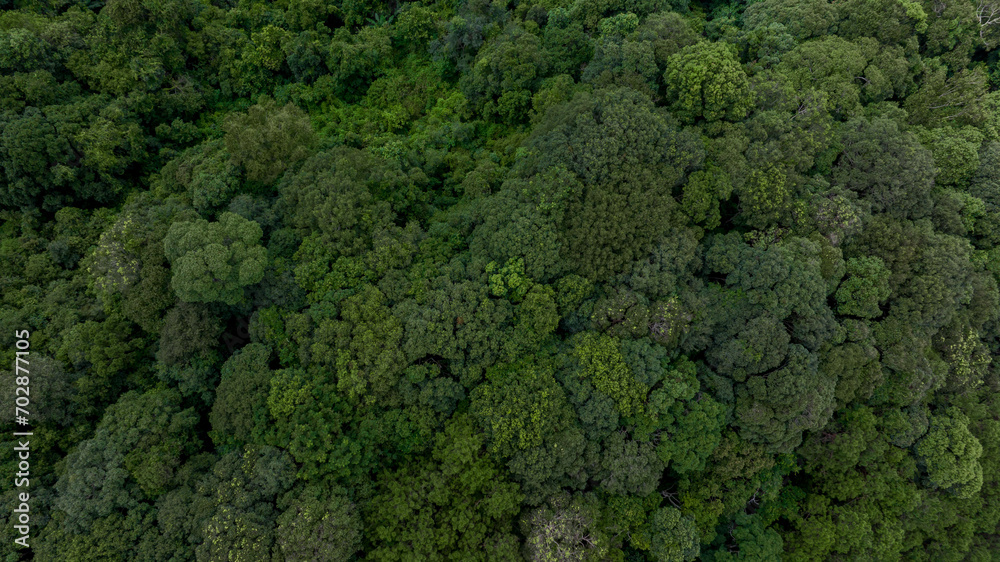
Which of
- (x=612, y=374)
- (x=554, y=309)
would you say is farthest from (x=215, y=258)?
(x=612, y=374)

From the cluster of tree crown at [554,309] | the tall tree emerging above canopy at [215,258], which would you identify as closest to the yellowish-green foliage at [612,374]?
the cluster of tree crown at [554,309]

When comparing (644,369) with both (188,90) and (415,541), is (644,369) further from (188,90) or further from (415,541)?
(188,90)

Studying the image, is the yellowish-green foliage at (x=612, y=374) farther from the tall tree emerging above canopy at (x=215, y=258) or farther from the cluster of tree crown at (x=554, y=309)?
the tall tree emerging above canopy at (x=215, y=258)

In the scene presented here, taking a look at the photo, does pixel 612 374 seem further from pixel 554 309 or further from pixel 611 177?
pixel 611 177

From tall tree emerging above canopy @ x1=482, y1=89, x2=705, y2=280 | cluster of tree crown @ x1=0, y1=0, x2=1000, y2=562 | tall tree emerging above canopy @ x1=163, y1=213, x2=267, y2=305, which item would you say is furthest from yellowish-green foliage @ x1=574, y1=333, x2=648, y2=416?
tall tree emerging above canopy @ x1=163, y1=213, x2=267, y2=305

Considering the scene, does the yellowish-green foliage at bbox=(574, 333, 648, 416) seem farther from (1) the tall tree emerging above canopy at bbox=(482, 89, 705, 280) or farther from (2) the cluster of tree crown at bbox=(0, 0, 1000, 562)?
(1) the tall tree emerging above canopy at bbox=(482, 89, 705, 280)

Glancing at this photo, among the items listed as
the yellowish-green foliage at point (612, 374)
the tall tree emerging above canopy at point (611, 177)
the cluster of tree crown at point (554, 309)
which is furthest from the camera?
the tall tree emerging above canopy at point (611, 177)

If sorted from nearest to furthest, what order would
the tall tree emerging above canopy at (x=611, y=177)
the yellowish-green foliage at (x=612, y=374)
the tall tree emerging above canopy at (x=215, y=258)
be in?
the tall tree emerging above canopy at (x=215, y=258) < the yellowish-green foliage at (x=612, y=374) < the tall tree emerging above canopy at (x=611, y=177)

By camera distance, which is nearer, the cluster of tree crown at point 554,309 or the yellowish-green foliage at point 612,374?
the cluster of tree crown at point 554,309
